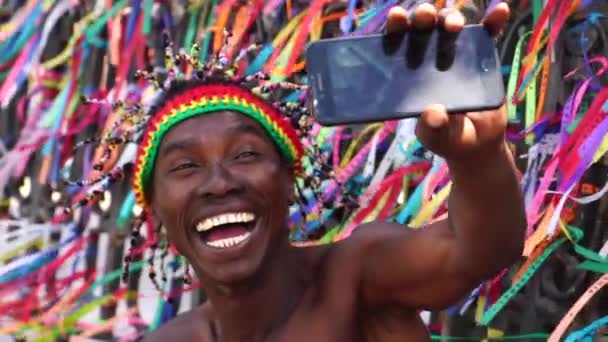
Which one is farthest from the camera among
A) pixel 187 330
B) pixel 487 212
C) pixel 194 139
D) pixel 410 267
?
pixel 187 330

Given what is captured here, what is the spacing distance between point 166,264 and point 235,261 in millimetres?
1341

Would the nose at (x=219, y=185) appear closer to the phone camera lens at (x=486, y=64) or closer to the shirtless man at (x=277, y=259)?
the shirtless man at (x=277, y=259)

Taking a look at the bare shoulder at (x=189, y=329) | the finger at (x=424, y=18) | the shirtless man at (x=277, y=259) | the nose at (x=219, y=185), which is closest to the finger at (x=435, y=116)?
the finger at (x=424, y=18)

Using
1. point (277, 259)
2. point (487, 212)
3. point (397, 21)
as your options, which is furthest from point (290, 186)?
point (397, 21)

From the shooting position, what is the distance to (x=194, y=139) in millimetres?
1694

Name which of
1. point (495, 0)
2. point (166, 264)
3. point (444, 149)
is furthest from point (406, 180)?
point (444, 149)

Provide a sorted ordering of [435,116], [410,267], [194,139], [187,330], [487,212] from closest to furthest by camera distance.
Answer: [435,116] < [487,212] < [410,267] < [194,139] < [187,330]

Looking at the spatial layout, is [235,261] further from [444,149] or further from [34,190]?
[34,190]

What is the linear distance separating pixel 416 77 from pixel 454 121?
0.08 meters

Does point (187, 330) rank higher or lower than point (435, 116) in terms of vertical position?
lower

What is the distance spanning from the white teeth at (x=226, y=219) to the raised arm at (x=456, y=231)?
20cm

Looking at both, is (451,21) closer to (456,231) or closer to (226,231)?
(456,231)

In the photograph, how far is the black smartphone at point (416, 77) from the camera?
1.28 metres

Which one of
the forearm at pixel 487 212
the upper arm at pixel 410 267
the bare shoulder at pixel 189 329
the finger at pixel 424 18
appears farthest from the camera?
the bare shoulder at pixel 189 329
